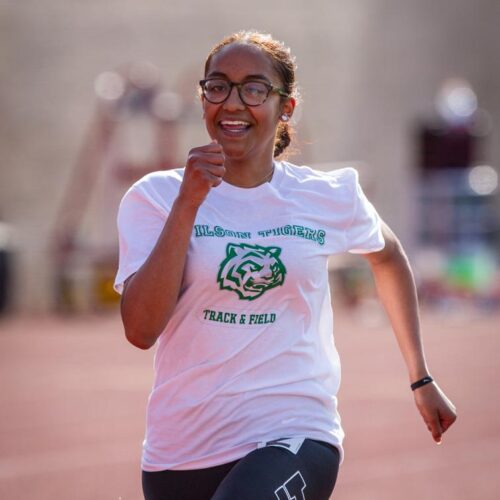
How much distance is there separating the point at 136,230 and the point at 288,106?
748mm

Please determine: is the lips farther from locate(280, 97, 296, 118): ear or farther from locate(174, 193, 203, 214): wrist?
locate(174, 193, 203, 214): wrist

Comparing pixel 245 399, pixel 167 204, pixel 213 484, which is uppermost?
pixel 167 204

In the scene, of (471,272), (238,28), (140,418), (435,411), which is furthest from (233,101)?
(238,28)

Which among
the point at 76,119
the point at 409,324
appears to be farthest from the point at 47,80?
the point at 409,324

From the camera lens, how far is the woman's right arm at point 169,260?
11.2ft

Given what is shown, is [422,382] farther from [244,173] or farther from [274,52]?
[274,52]

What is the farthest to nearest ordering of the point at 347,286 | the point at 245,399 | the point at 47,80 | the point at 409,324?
the point at 47,80, the point at 347,286, the point at 409,324, the point at 245,399

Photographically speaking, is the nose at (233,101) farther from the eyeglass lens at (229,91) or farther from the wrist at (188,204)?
the wrist at (188,204)

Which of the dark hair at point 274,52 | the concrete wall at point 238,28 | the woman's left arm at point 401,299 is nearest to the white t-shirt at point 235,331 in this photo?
the dark hair at point 274,52

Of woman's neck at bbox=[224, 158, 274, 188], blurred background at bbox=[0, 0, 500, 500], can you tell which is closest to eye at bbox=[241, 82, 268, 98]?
woman's neck at bbox=[224, 158, 274, 188]

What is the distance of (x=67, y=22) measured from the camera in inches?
927

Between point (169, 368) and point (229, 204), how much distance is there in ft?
1.77

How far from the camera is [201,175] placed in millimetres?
3426

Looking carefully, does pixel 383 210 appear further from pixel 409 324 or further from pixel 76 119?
pixel 409 324
